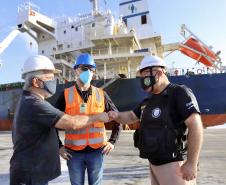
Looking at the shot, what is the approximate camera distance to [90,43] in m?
22.0

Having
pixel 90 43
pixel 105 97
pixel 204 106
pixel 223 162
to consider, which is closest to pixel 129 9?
pixel 90 43

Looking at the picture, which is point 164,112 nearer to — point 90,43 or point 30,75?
point 30,75

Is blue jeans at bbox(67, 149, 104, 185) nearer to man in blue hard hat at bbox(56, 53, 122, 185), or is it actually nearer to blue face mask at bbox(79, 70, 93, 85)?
man in blue hard hat at bbox(56, 53, 122, 185)

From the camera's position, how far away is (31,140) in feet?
7.16

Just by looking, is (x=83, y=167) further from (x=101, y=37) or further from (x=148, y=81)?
(x=101, y=37)

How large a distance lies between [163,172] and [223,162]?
428 centimetres

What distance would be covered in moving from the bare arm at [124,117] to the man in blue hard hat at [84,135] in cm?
16

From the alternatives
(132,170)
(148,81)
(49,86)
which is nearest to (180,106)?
(148,81)

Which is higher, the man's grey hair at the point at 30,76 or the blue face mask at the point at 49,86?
the man's grey hair at the point at 30,76

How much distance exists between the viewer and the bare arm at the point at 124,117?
2.85 meters

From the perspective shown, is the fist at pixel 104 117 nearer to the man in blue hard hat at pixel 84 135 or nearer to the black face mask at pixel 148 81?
the man in blue hard hat at pixel 84 135

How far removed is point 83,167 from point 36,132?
2.72ft

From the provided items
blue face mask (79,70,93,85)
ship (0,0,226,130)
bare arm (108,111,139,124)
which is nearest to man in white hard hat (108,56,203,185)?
bare arm (108,111,139,124)

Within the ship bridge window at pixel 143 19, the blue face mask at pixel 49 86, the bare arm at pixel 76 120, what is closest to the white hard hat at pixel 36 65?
the blue face mask at pixel 49 86
